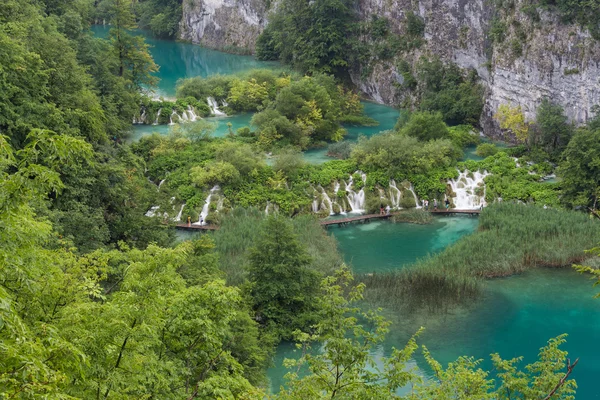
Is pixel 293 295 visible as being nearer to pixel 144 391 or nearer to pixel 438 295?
pixel 438 295

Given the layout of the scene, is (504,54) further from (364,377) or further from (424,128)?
(364,377)

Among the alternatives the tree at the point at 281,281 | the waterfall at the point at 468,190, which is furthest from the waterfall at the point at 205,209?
the waterfall at the point at 468,190

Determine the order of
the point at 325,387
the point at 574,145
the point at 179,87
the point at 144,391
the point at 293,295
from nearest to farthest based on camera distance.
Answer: the point at 144,391 → the point at 325,387 → the point at 293,295 → the point at 574,145 → the point at 179,87

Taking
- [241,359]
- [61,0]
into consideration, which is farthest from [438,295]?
[61,0]

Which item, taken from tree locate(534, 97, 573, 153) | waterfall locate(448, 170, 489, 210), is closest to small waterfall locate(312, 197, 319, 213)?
waterfall locate(448, 170, 489, 210)

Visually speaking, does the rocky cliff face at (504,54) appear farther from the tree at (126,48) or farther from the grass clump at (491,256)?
the tree at (126,48)

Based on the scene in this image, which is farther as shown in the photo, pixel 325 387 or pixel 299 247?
pixel 299 247
